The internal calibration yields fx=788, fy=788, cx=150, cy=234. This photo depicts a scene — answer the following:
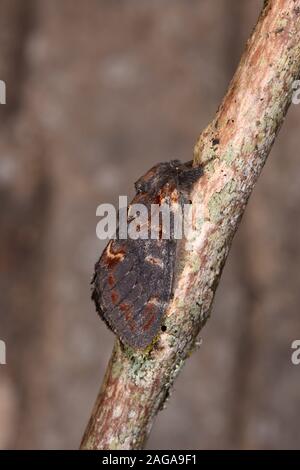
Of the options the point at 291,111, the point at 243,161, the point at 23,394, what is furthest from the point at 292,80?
the point at 23,394

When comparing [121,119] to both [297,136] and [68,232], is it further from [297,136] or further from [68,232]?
[297,136]

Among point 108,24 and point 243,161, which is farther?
point 108,24

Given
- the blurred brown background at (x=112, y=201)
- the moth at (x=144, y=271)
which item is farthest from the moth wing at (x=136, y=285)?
the blurred brown background at (x=112, y=201)

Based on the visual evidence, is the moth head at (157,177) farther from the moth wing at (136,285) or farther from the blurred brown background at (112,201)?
the blurred brown background at (112,201)

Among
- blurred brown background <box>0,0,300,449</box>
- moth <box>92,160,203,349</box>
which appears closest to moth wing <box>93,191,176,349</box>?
moth <box>92,160,203,349</box>

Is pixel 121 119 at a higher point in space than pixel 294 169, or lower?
higher
